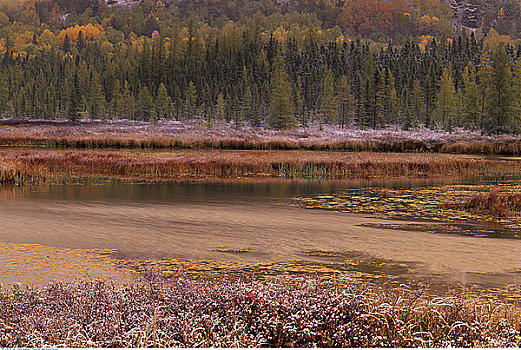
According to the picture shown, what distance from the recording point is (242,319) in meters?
9.15

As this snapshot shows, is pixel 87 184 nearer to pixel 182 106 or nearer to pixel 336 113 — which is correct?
pixel 336 113

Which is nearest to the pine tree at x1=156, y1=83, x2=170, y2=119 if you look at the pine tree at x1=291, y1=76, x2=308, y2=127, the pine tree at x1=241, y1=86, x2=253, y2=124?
the pine tree at x1=241, y1=86, x2=253, y2=124

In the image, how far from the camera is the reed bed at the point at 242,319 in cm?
816

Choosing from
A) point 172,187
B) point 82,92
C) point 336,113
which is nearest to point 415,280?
point 172,187

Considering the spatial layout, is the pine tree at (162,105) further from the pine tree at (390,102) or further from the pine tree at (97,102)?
the pine tree at (390,102)

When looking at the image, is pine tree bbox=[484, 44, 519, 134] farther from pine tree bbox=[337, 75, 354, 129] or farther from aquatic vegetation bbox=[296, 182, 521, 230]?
aquatic vegetation bbox=[296, 182, 521, 230]

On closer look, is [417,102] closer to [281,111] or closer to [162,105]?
[281,111]

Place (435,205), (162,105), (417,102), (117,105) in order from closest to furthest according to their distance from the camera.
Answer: (435,205) < (417,102) < (162,105) < (117,105)

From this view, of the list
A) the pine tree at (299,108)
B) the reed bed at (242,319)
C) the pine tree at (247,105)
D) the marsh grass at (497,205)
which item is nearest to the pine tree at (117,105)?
the pine tree at (247,105)

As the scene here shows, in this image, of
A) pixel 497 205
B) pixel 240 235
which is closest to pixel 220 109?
pixel 497 205

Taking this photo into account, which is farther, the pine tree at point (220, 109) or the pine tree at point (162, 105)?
the pine tree at point (162, 105)

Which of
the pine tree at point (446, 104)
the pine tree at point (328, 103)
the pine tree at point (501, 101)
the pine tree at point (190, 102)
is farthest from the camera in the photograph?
the pine tree at point (190, 102)

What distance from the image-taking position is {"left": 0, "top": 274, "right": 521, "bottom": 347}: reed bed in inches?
321

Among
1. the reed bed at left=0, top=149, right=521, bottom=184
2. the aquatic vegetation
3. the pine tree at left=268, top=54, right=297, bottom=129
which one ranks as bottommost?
the aquatic vegetation
